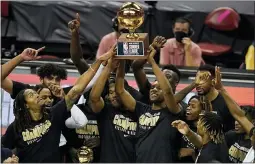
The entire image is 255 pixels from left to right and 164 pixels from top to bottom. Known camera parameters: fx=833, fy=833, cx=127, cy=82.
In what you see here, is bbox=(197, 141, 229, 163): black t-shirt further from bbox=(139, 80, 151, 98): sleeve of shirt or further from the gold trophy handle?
bbox=(139, 80, 151, 98): sleeve of shirt

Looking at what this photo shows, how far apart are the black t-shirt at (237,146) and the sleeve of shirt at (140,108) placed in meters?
0.62

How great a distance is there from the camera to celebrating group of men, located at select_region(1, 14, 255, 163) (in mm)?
5914

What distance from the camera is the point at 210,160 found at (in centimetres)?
545

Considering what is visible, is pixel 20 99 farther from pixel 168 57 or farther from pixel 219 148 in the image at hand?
pixel 168 57

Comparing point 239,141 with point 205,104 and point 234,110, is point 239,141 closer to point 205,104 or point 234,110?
point 234,110


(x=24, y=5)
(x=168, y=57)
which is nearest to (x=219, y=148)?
(x=168, y=57)

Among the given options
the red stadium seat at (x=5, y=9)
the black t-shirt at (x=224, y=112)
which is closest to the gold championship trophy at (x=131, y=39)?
the black t-shirt at (x=224, y=112)

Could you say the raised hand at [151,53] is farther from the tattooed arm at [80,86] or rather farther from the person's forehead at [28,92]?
the person's forehead at [28,92]

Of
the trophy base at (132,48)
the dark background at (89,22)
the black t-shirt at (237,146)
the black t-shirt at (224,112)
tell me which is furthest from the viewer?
the dark background at (89,22)

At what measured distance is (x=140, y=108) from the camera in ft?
20.0

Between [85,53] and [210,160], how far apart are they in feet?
15.2

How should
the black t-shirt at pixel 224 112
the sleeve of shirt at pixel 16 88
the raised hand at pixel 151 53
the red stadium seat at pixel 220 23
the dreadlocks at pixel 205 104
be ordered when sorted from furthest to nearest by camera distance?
the red stadium seat at pixel 220 23 < the sleeve of shirt at pixel 16 88 < the black t-shirt at pixel 224 112 < the dreadlocks at pixel 205 104 < the raised hand at pixel 151 53

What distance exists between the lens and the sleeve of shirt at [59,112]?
238 inches

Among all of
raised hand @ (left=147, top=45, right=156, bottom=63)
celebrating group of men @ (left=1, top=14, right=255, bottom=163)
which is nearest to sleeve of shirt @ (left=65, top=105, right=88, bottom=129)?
celebrating group of men @ (left=1, top=14, right=255, bottom=163)
